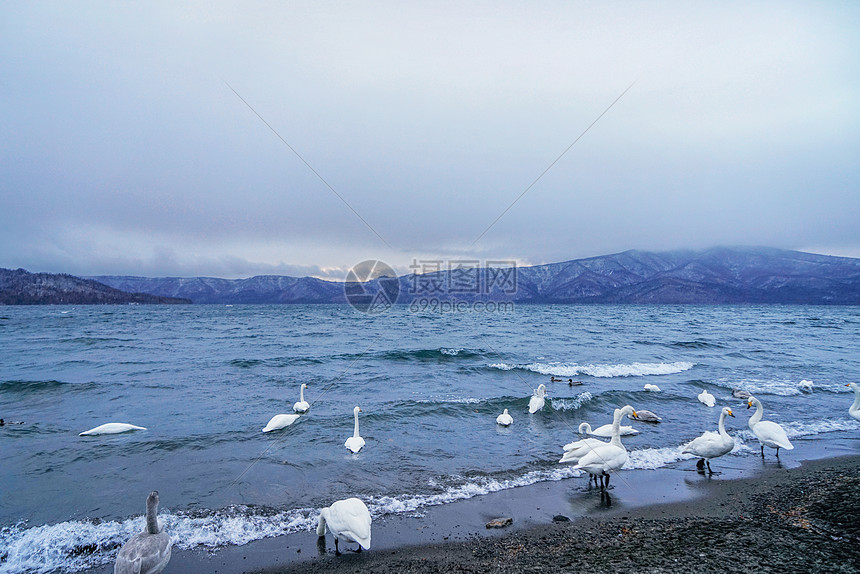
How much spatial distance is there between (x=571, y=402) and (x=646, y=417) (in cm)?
250

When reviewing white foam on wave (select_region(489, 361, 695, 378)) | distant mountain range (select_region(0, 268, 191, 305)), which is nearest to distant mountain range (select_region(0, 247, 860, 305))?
distant mountain range (select_region(0, 268, 191, 305))

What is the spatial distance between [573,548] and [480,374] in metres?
15.4

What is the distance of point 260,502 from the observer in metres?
8.00

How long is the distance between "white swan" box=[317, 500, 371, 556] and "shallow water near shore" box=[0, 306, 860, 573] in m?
0.91

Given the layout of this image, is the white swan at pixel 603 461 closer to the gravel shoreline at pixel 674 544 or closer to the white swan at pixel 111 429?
the gravel shoreline at pixel 674 544

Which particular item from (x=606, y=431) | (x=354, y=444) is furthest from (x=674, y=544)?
(x=354, y=444)

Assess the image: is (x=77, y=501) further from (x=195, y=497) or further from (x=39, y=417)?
(x=39, y=417)

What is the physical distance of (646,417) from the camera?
44.5ft

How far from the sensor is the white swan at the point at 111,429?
11945mm

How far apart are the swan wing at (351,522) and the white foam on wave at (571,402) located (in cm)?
994

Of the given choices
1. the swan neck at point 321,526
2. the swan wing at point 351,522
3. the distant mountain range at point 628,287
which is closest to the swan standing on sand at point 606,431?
the swan wing at point 351,522

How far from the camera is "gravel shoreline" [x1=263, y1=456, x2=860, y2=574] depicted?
5.49 metres

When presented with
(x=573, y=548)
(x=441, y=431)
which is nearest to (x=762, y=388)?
(x=441, y=431)

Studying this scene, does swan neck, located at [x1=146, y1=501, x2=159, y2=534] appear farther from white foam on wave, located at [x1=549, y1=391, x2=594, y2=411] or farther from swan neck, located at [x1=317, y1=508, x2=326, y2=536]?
white foam on wave, located at [x1=549, y1=391, x2=594, y2=411]
